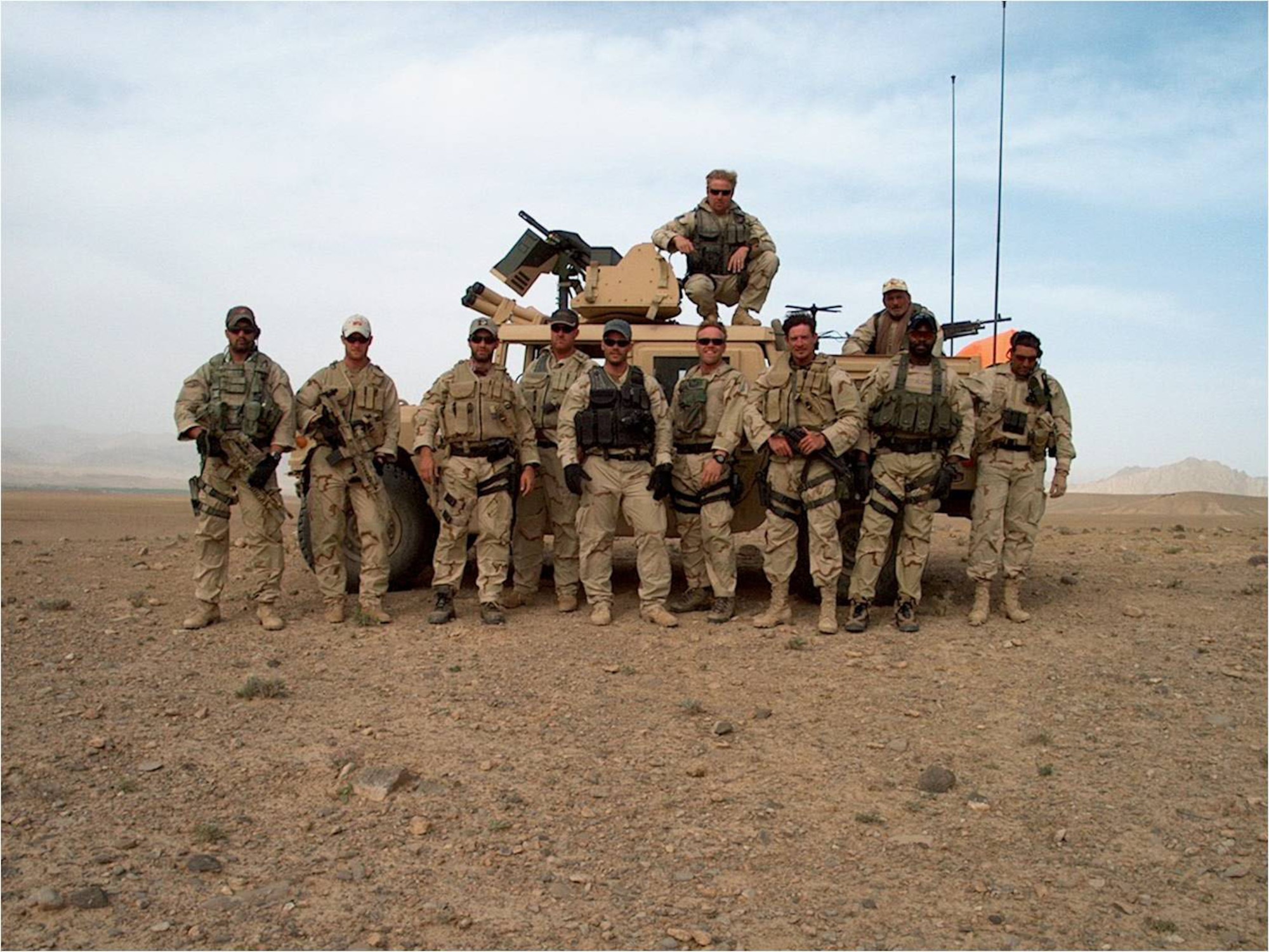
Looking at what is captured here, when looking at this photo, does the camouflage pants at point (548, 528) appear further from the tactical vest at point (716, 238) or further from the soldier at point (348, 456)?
the tactical vest at point (716, 238)

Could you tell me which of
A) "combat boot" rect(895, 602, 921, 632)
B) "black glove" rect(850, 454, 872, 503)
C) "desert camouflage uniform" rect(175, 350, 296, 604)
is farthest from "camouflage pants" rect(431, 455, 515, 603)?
"combat boot" rect(895, 602, 921, 632)

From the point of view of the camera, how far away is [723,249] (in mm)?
7773

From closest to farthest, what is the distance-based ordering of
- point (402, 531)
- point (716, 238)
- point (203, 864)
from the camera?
1. point (203, 864)
2. point (402, 531)
3. point (716, 238)

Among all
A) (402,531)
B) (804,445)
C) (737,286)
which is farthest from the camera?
(737,286)

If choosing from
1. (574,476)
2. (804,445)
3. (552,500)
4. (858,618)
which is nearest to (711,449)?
(804,445)

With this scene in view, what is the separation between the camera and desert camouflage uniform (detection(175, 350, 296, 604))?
6.36 metres

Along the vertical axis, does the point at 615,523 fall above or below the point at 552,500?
below

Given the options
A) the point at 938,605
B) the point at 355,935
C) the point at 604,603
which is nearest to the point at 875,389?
the point at 938,605

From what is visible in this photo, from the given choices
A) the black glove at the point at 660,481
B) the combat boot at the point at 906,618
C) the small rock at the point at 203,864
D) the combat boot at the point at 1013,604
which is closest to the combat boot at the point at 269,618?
the black glove at the point at 660,481

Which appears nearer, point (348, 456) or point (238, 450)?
point (238, 450)

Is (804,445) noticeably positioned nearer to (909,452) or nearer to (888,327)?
A: (909,452)

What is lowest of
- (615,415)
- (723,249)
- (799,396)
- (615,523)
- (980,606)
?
(980,606)

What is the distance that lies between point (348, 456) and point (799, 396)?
2705 mm

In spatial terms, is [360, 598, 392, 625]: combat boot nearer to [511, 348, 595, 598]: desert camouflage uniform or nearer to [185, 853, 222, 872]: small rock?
[511, 348, 595, 598]: desert camouflage uniform
